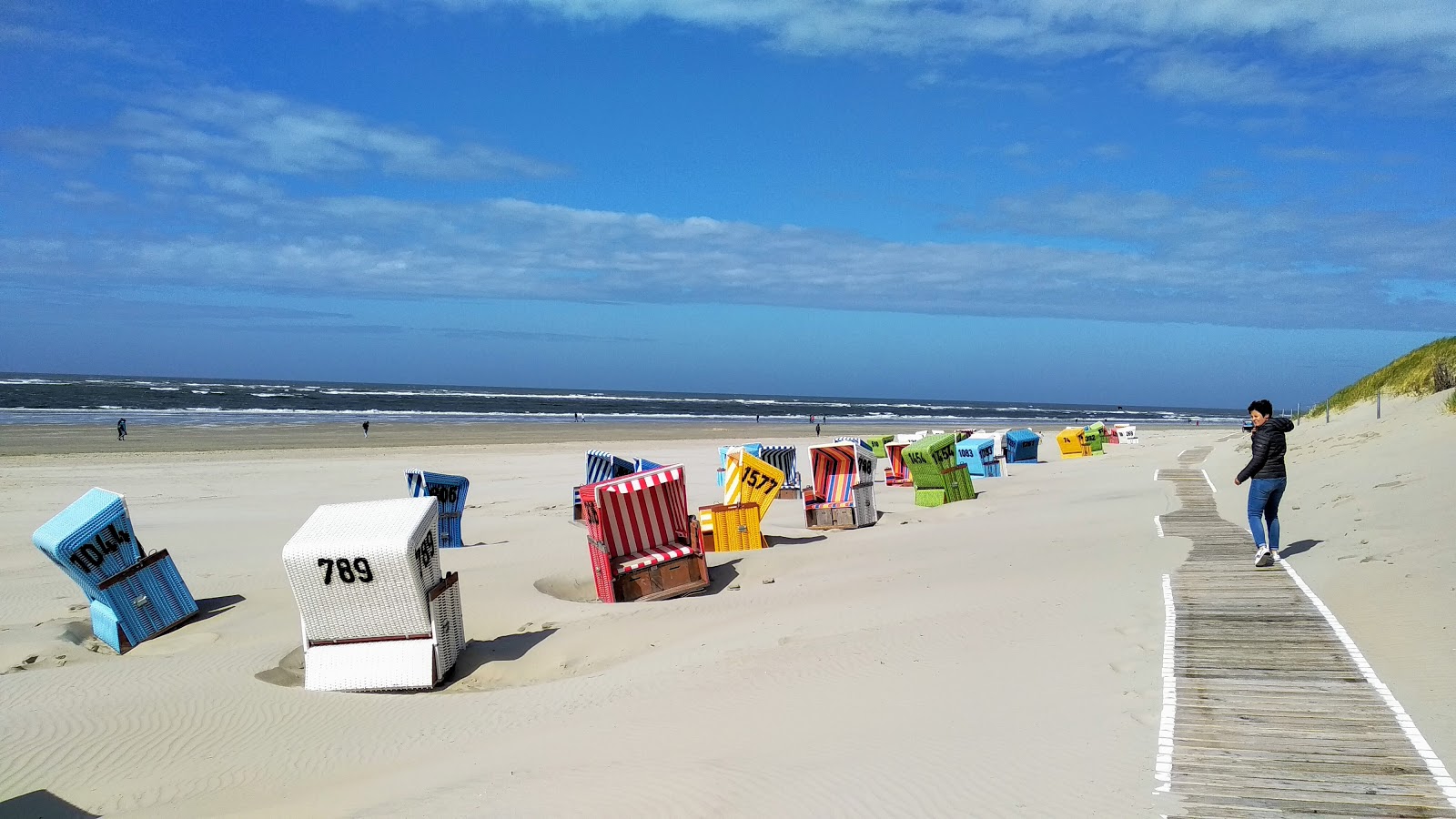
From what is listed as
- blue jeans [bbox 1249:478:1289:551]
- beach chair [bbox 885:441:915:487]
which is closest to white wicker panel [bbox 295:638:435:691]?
blue jeans [bbox 1249:478:1289:551]

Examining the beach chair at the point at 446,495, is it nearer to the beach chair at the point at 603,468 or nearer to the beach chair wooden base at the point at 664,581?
the beach chair at the point at 603,468

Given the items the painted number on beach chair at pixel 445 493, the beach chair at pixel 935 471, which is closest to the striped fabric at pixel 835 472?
the beach chair at pixel 935 471

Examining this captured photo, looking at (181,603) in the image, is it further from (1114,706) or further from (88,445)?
(88,445)

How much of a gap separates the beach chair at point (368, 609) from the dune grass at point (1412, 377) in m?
20.5

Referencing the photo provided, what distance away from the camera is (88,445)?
120 ft

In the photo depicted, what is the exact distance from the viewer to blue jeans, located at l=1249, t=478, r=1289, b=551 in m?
9.66

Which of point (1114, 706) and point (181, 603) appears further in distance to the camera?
point (181, 603)

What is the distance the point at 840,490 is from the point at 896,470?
8.48 m

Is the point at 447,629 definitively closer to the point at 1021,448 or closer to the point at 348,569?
the point at 348,569

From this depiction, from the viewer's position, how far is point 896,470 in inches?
989

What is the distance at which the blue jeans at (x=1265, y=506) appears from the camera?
31.7 feet

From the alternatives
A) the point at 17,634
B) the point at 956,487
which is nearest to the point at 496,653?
the point at 17,634

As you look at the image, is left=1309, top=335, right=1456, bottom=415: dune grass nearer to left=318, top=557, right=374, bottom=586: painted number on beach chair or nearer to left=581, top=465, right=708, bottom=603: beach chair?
left=581, top=465, right=708, bottom=603: beach chair

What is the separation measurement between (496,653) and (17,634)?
16.3 ft
